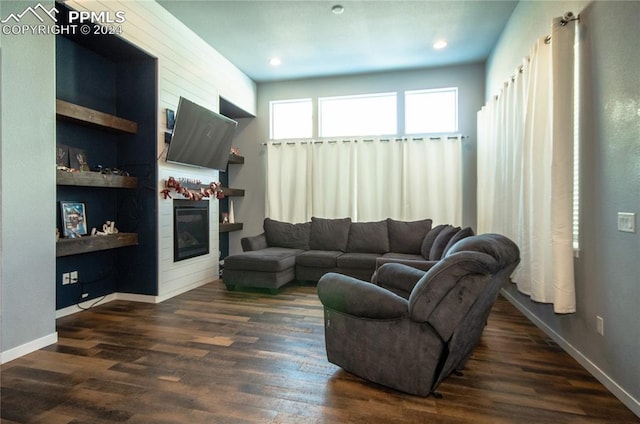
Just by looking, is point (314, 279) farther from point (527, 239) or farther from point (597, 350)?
point (597, 350)

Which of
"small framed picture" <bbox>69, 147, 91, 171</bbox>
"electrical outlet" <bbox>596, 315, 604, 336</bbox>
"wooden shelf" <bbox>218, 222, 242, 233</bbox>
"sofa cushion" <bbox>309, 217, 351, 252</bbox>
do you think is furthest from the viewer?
"wooden shelf" <bbox>218, 222, 242, 233</bbox>

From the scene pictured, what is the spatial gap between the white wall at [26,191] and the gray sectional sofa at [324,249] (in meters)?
2.04

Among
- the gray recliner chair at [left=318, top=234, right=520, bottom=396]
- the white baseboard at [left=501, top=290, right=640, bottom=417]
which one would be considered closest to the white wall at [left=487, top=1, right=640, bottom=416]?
the white baseboard at [left=501, top=290, right=640, bottom=417]

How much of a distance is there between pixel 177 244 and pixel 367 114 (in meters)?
3.60

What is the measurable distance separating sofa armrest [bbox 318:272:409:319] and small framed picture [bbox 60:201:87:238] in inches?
105

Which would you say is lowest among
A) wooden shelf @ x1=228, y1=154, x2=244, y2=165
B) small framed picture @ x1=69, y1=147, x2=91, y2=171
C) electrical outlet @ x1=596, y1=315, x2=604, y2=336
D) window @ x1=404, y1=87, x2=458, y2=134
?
electrical outlet @ x1=596, y1=315, x2=604, y2=336

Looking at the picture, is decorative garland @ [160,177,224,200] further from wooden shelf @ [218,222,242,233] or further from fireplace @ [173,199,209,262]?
wooden shelf @ [218,222,242,233]

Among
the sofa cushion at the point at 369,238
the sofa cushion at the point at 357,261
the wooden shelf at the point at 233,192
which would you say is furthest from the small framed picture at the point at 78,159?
the sofa cushion at the point at 369,238

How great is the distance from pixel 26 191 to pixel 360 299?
8.44 feet

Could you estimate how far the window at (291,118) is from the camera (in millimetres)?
5930

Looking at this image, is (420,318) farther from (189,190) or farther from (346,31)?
(346,31)

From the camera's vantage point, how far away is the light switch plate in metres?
1.84

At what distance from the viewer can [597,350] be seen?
Result: 2191 millimetres

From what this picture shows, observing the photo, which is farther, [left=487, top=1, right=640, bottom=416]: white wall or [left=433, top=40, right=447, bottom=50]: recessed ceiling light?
[left=433, top=40, right=447, bottom=50]: recessed ceiling light
